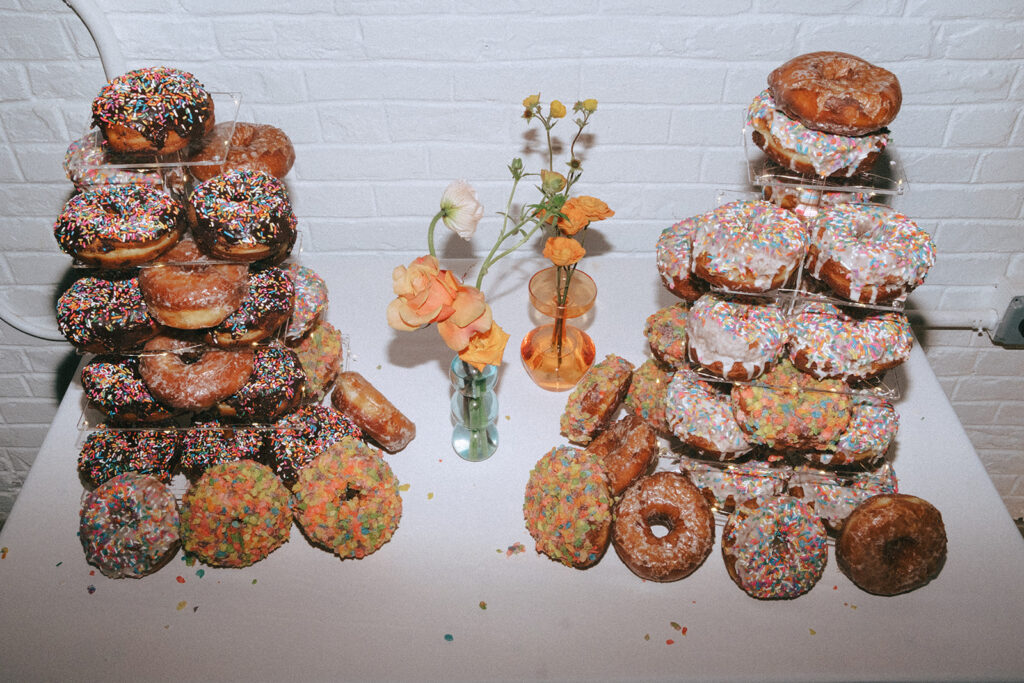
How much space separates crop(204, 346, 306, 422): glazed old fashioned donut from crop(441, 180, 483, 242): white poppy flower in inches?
17.2

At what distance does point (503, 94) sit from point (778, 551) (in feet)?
3.62

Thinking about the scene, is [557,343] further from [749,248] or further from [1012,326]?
[1012,326]

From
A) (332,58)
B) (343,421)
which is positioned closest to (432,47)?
(332,58)

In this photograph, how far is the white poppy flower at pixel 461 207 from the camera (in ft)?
3.65

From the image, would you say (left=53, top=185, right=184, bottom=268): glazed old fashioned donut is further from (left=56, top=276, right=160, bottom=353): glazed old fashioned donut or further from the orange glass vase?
the orange glass vase

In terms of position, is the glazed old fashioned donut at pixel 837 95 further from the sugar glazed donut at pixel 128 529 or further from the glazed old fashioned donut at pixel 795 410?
the sugar glazed donut at pixel 128 529

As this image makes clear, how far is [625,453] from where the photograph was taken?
1.34m

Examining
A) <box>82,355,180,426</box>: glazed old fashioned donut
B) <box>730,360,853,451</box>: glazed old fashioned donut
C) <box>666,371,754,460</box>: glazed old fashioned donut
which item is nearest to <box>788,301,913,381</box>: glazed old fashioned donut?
<box>730,360,853,451</box>: glazed old fashioned donut

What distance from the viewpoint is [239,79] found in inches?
64.7

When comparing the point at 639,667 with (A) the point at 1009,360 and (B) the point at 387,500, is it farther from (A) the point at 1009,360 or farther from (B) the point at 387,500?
(A) the point at 1009,360

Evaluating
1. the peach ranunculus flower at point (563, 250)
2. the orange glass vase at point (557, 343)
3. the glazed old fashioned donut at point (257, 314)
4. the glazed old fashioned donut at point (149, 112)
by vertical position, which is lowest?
the orange glass vase at point (557, 343)

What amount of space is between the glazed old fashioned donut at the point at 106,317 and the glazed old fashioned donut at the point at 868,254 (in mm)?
1100

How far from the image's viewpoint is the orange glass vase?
1528mm

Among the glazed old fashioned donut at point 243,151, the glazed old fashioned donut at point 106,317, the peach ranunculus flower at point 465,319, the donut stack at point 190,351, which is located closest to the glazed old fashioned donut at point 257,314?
the donut stack at point 190,351
